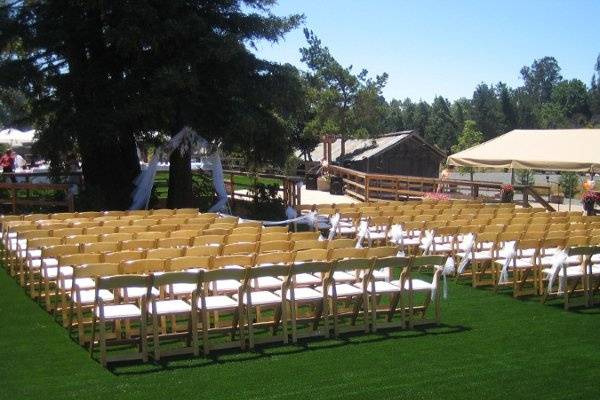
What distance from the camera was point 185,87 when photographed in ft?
60.6

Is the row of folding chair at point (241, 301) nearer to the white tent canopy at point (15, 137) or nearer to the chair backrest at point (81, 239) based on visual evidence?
the chair backrest at point (81, 239)

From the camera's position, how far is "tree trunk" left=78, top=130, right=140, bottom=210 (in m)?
19.8

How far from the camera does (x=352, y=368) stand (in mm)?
6562

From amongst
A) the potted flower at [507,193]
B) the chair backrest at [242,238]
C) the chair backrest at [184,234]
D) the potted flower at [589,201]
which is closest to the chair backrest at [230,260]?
the chair backrest at [242,238]

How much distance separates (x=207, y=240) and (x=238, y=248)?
1123 mm

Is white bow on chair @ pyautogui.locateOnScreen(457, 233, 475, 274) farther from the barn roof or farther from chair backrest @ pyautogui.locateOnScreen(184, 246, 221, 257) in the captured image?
the barn roof

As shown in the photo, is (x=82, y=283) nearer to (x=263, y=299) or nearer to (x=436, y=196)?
(x=263, y=299)

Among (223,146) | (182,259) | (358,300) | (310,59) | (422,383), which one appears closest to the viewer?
(422,383)

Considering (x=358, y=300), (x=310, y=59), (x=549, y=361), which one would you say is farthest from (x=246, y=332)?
(x=310, y=59)

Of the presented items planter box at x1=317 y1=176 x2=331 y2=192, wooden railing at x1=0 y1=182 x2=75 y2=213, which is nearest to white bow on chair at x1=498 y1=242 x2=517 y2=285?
wooden railing at x1=0 y1=182 x2=75 y2=213

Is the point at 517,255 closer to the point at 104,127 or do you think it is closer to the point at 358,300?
the point at 358,300

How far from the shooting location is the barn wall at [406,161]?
3888 cm

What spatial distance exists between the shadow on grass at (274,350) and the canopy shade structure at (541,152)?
1002cm

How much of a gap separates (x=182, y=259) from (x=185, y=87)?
11531mm
